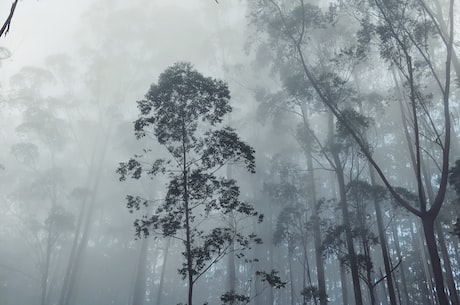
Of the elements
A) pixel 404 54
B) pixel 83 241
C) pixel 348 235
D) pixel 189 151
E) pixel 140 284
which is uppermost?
pixel 404 54

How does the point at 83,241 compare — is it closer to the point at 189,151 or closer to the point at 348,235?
the point at 189,151

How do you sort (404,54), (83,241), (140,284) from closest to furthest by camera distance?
(404,54) < (140,284) < (83,241)

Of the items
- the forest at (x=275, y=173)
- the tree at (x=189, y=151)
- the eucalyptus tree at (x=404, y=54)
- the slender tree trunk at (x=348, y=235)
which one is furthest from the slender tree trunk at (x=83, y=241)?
the eucalyptus tree at (x=404, y=54)

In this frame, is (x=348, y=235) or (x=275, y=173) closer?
(x=348, y=235)

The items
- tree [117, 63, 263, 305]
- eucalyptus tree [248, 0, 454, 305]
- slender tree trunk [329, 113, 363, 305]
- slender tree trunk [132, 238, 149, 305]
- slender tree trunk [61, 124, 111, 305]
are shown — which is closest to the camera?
Answer: eucalyptus tree [248, 0, 454, 305]

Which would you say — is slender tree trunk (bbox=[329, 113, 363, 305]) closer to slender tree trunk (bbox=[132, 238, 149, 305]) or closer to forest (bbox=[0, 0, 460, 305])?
forest (bbox=[0, 0, 460, 305])

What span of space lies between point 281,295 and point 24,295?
29.9 m

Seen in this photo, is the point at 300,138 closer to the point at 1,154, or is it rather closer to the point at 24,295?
the point at 1,154

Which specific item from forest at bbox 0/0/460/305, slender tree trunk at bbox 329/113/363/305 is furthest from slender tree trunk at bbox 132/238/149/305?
slender tree trunk at bbox 329/113/363/305

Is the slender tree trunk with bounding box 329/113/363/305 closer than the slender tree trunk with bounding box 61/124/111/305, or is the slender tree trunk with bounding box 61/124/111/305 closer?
the slender tree trunk with bounding box 329/113/363/305

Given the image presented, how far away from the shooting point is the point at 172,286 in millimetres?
45875

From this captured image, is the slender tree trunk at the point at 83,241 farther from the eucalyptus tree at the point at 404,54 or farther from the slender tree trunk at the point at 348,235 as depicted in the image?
the eucalyptus tree at the point at 404,54

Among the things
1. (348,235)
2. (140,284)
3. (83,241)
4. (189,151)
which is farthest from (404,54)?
(83,241)

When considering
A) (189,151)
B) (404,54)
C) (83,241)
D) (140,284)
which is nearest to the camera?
(189,151)
